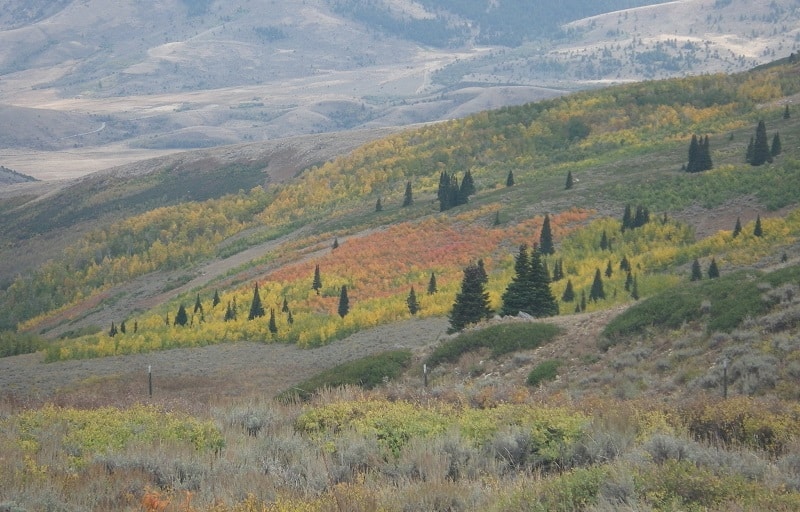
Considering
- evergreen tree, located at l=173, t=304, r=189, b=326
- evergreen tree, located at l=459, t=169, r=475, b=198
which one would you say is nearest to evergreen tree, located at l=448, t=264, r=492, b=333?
evergreen tree, located at l=173, t=304, r=189, b=326

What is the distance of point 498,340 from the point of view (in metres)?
26.6

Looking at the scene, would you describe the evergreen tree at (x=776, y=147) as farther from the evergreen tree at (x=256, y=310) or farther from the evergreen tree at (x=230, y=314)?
the evergreen tree at (x=230, y=314)

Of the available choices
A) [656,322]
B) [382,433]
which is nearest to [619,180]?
[656,322]

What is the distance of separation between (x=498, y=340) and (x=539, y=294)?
10.1 metres

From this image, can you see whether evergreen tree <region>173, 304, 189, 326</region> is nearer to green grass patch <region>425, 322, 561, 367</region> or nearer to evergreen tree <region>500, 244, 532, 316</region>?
evergreen tree <region>500, 244, 532, 316</region>

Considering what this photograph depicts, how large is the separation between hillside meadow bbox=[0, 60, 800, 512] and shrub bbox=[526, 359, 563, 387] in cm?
11

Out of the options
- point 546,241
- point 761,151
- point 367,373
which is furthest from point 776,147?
point 367,373

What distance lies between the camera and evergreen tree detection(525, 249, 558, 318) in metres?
35.9

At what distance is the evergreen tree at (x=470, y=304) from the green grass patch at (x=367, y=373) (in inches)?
241

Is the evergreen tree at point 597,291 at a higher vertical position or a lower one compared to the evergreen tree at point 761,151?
lower

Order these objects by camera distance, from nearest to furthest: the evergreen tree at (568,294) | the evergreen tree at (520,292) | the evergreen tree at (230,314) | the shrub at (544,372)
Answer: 1. the shrub at (544,372)
2. the evergreen tree at (520,292)
3. the evergreen tree at (568,294)
4. the evergreen tree at (230,314)

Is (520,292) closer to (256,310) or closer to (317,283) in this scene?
(256,310)

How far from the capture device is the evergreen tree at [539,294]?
35.9 meters

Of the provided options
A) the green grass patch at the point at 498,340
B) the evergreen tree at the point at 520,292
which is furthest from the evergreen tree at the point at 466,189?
the green grass patch at the point at 498,340
